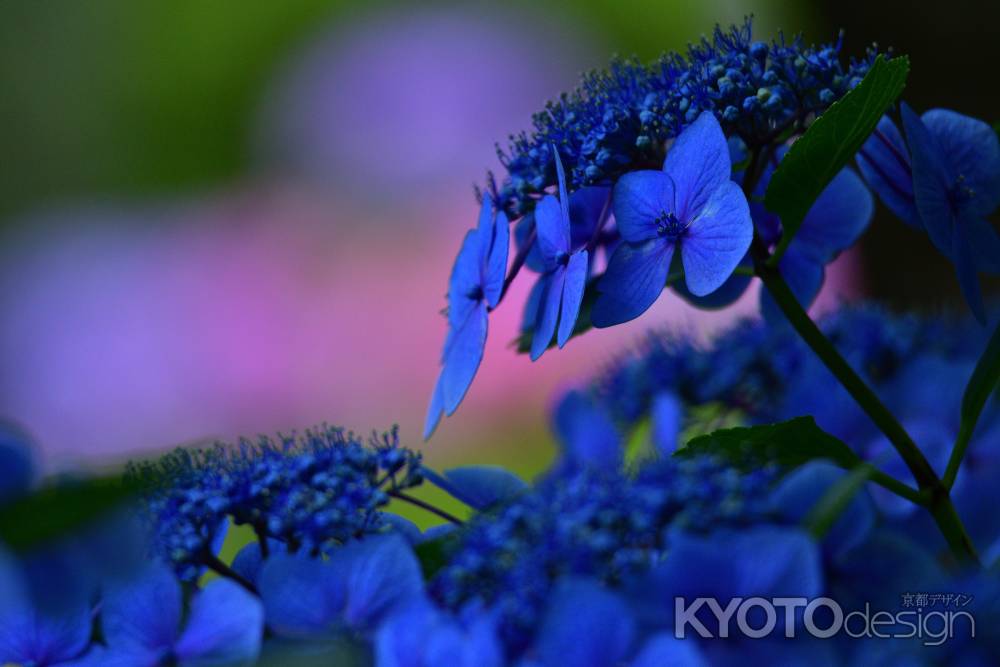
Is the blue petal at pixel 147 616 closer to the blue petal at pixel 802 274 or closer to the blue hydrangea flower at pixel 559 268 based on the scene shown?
the blue hydrangea flower at pixel 559 268

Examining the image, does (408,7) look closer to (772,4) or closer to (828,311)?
(772,4)

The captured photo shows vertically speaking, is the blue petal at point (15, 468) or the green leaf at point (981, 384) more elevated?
the green leaf at point (981, 384)

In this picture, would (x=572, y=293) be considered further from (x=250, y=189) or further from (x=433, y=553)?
(x=250, y=189)

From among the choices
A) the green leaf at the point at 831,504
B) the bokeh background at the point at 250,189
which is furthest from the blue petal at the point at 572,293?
the bokeh background at the point at 250,189

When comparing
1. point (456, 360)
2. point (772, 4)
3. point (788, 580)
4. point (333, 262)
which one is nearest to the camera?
point (788, 580)

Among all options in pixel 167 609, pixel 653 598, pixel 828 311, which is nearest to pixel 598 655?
pixel 653 598

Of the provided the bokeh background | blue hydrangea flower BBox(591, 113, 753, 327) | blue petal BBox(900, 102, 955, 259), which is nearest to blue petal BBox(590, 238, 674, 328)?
blue hydrangea flower BBox(591, 113, 753, 327)
